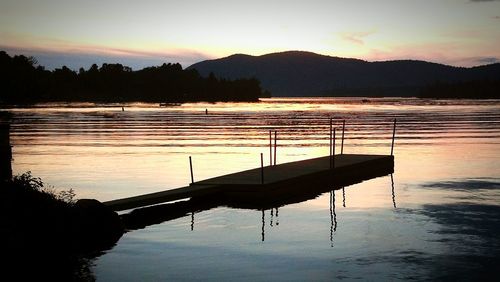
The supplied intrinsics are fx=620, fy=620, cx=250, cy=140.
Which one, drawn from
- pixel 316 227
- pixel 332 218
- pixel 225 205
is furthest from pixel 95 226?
pixel 332 218

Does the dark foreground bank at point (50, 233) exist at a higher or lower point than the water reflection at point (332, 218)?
higher

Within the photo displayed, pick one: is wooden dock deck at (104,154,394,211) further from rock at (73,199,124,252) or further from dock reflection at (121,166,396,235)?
rock at (73,199,124,252)

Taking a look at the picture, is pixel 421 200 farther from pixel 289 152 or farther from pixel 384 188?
pixel 289 152

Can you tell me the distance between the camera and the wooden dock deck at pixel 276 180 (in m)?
22.4

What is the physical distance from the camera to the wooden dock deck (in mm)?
22378

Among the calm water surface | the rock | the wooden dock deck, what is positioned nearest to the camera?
the calm water surface

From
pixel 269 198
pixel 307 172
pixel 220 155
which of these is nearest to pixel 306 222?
pixel 269 198

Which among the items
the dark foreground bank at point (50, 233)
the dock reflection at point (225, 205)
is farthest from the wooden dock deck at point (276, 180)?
the dark foreground bank at point (50, 233)

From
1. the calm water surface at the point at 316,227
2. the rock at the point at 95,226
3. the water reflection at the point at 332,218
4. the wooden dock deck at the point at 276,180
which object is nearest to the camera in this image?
the calm water surface at the point at 316,227

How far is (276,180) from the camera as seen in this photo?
26.1 meters

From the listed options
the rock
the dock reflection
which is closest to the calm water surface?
the dock reflection

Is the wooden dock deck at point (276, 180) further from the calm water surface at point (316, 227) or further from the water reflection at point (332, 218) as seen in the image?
the water reflection at point (332, 218)

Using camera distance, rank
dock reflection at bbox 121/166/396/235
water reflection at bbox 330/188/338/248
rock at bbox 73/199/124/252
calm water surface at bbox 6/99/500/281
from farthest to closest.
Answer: dock reflection at bbox 121/166/396/235, water reflection at bbox 330/188/338/248, rock at bbox 73/199/124/252, calm water surface at bbox 6/99/500/281

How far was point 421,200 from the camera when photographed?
83.5 ft
